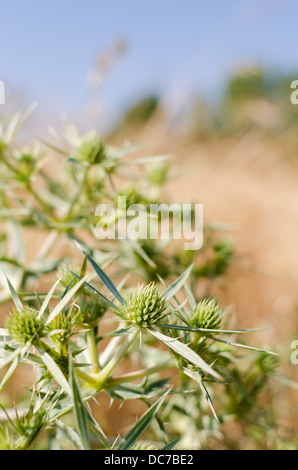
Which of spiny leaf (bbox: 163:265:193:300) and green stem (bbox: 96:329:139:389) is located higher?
spiny leaf (bbox: 163:265:193:300)

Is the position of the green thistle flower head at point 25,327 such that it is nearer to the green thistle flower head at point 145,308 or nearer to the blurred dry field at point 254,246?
the green thistle flower head at point 145,308

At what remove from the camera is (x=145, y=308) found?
0.55 metres

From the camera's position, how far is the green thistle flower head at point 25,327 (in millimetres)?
494

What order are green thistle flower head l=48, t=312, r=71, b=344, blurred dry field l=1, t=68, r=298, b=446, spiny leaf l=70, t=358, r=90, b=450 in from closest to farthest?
spiny leaf l=70, t=358, r=90, b=450
green thistle flower head l=48, t=312, r=71, b=344
blurred dry field l=1, t=68, r=298, b=446

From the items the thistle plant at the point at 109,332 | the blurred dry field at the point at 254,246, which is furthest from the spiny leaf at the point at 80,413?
the blurred dry field at the point at 254,246

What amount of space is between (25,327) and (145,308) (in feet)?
0.55

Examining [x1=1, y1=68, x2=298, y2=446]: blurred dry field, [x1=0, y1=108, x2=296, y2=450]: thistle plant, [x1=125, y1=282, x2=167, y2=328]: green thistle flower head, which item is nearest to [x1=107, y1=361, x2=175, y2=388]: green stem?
[x1=0, y1=108, x2=296, y2=450]: thistle plant

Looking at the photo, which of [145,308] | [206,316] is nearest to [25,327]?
[145,308]

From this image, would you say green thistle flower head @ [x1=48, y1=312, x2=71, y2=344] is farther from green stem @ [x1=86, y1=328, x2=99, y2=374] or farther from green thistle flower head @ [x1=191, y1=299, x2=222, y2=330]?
green thistle flower head @ [x1=191, y1=299, x2=222, y2=330]

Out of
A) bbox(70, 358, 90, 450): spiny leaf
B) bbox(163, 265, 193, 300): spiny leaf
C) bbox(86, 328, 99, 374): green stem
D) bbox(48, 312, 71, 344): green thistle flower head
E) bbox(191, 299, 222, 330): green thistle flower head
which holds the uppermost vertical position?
bbox(163, 265, 193, 300): spiny leaf

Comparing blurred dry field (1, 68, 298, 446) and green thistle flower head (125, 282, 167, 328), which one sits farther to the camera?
blurred dry field (1, 68, 298, 446)

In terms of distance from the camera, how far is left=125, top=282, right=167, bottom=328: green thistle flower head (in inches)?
21.6

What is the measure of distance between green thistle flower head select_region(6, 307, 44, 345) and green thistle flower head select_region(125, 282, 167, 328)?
127 millimetres
